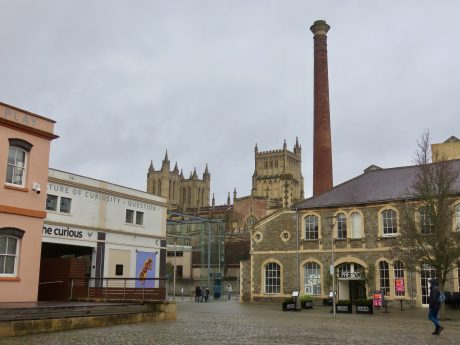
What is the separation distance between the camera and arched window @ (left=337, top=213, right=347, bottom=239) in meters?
36.0

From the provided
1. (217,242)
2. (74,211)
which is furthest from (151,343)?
(217,242)

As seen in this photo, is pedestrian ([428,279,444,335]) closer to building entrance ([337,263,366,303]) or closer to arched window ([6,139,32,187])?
arched window ([6,139,32,187])

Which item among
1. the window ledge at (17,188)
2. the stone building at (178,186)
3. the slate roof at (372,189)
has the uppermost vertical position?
the stone building at (178,186)

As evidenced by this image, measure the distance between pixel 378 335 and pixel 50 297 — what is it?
15.3m

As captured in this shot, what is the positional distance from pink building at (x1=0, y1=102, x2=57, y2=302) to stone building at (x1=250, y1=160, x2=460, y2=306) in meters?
19.4

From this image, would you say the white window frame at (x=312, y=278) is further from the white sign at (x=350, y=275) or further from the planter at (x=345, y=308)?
the planter at (x=345, y=308)

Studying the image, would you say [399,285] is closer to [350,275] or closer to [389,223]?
[350,275]

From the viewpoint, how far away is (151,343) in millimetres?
12375

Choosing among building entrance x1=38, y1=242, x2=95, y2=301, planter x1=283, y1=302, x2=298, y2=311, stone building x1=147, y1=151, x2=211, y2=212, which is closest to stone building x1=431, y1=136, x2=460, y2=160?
planter x1=283, y1=302, x2=298, y2=311

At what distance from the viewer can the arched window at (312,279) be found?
36.2 m

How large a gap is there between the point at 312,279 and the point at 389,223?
6.47 m

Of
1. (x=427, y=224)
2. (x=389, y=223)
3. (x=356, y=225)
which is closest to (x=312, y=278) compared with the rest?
(x=356, y=225)

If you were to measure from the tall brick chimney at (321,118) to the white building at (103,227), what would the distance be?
49.2 ft

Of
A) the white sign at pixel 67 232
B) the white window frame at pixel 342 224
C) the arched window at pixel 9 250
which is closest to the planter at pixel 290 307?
the white window frame at pixel 342 224
